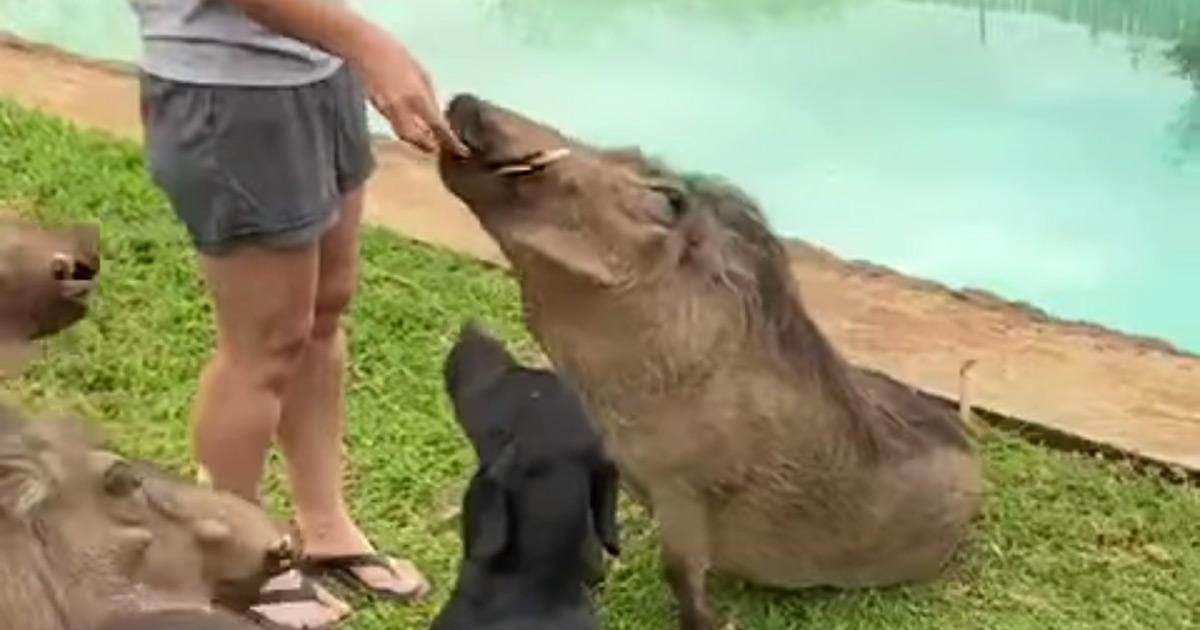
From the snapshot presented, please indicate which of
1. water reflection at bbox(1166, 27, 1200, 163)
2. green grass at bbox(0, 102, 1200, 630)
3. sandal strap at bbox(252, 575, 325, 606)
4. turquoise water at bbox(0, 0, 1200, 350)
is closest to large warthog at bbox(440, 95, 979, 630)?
green grass at bbox(0, 102, 1200, 630)

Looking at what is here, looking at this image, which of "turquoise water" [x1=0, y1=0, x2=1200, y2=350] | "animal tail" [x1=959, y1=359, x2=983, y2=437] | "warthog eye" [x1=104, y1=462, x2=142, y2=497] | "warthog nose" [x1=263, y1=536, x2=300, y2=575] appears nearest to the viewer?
Answer: "warthog eye" [x1=104, y1=462, x2=142, y2=497]

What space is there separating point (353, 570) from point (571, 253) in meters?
0.65

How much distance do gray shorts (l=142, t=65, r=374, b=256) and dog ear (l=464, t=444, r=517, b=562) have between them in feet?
1.70

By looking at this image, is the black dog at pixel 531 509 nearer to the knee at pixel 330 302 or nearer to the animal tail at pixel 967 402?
the knee at pixel 330 302

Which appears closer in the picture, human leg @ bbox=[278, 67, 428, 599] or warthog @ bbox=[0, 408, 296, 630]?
warthog @ bbox=[0, 408, 296, 630]

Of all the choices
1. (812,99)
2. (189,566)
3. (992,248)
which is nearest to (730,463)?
(189,566)

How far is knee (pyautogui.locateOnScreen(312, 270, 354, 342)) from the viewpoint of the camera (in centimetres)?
375

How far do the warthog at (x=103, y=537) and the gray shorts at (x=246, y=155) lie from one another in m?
0.47

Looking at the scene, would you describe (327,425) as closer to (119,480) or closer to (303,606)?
(303,606)

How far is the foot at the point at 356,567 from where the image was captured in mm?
3916

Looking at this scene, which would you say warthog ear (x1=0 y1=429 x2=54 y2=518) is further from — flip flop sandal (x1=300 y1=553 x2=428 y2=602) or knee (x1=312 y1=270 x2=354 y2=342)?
flip flop sandal (x1=300 y1=553 x2=428 y2=602)

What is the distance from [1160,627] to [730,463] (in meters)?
0.69

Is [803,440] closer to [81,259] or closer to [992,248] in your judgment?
[81,259]

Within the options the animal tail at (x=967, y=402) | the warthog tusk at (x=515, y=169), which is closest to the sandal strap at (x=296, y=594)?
the warthog tusk at (x=515, y=169)
